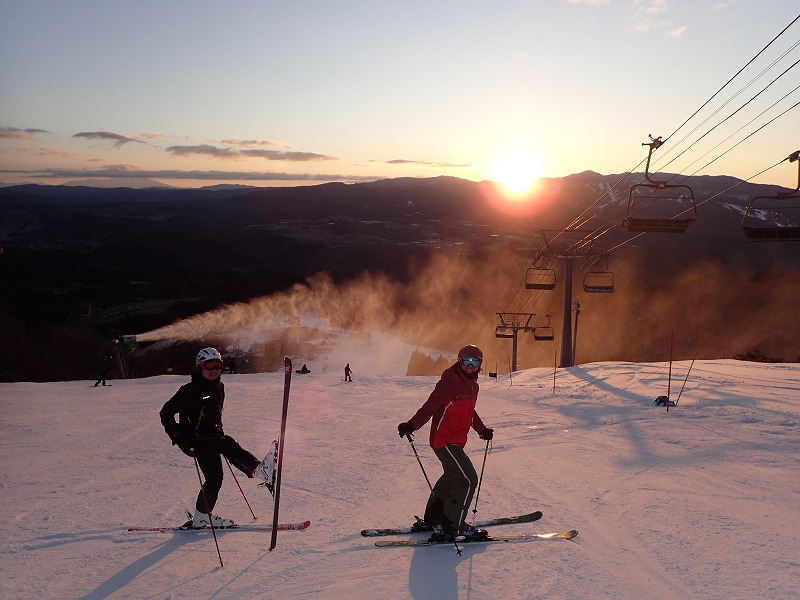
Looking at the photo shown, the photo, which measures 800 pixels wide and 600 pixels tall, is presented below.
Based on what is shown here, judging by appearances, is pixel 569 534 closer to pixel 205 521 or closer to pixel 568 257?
pixel 205 521

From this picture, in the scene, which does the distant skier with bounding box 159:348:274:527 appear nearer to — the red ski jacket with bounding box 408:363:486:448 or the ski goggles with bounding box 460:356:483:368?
the red ski jacket with bounding box 408:363:486:448

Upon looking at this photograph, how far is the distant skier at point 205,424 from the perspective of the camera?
A: 20.0 feet

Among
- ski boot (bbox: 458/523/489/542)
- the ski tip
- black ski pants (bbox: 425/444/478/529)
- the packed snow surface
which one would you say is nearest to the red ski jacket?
black ski pants (bbox: 425/444/478/529)

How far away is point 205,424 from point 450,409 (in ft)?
8.15

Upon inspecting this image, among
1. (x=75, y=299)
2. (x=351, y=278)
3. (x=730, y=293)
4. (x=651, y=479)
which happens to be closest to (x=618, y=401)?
(x=651, y=479)

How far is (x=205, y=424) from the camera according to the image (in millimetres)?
6195

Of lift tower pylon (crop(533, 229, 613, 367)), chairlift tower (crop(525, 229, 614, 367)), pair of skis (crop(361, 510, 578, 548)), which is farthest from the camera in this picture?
lift tower pylon (crop(533, 229, 613, 367))

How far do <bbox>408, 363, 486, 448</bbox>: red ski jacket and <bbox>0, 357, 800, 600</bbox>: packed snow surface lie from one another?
1099 mm

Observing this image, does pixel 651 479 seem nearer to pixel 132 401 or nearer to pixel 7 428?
pixel 7 428

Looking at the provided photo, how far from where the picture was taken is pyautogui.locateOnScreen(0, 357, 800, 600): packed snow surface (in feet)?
17.1

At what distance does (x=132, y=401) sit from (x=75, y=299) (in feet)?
259

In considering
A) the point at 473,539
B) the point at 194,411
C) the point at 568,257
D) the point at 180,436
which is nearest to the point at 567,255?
the point at 568,257

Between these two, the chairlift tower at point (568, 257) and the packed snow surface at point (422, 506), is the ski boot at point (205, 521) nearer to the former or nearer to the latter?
the packed snow surface at point (422, 506)

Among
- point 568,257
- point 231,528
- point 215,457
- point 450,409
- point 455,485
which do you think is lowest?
point 231,528
